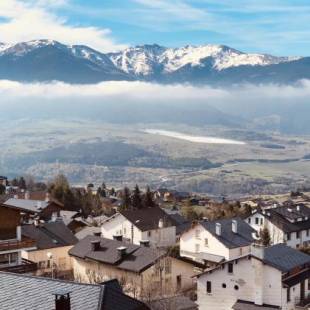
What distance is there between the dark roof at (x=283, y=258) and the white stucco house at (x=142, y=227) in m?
23.7

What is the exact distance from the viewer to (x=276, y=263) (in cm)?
4175

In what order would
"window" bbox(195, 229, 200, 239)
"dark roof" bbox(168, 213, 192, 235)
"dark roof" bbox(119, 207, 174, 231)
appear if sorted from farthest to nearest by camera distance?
"dark roof" bbox(168, 213, 192, 235), "dark roof" bbox(119, 207, 174, 231), "window" bbox(195, 229, 200, 239)

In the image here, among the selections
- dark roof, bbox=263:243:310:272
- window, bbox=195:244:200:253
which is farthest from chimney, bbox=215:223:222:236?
dark roof, bbox=263:243:310:272

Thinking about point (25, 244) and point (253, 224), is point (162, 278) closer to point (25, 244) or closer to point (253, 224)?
point (25, 244)

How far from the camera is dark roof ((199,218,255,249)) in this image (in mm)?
60034

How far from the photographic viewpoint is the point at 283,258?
43688mm

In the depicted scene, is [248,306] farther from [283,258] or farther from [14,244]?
[14,244]

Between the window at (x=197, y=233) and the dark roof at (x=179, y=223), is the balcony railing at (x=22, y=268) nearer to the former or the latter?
the window at (x=197, y=233)

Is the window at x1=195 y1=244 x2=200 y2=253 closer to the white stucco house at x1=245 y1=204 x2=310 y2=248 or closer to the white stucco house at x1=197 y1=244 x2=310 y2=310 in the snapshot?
the white stucco house at x1=245 y1=204 x2=310 y2=248

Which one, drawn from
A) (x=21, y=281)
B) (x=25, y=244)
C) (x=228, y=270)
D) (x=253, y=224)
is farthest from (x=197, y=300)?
(x=253, y=224)

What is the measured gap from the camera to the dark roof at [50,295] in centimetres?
1950

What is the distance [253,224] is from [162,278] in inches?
1184

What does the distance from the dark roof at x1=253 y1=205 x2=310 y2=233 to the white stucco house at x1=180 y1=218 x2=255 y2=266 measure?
24.8 ft

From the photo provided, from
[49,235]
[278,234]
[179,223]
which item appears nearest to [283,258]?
[49,235]
